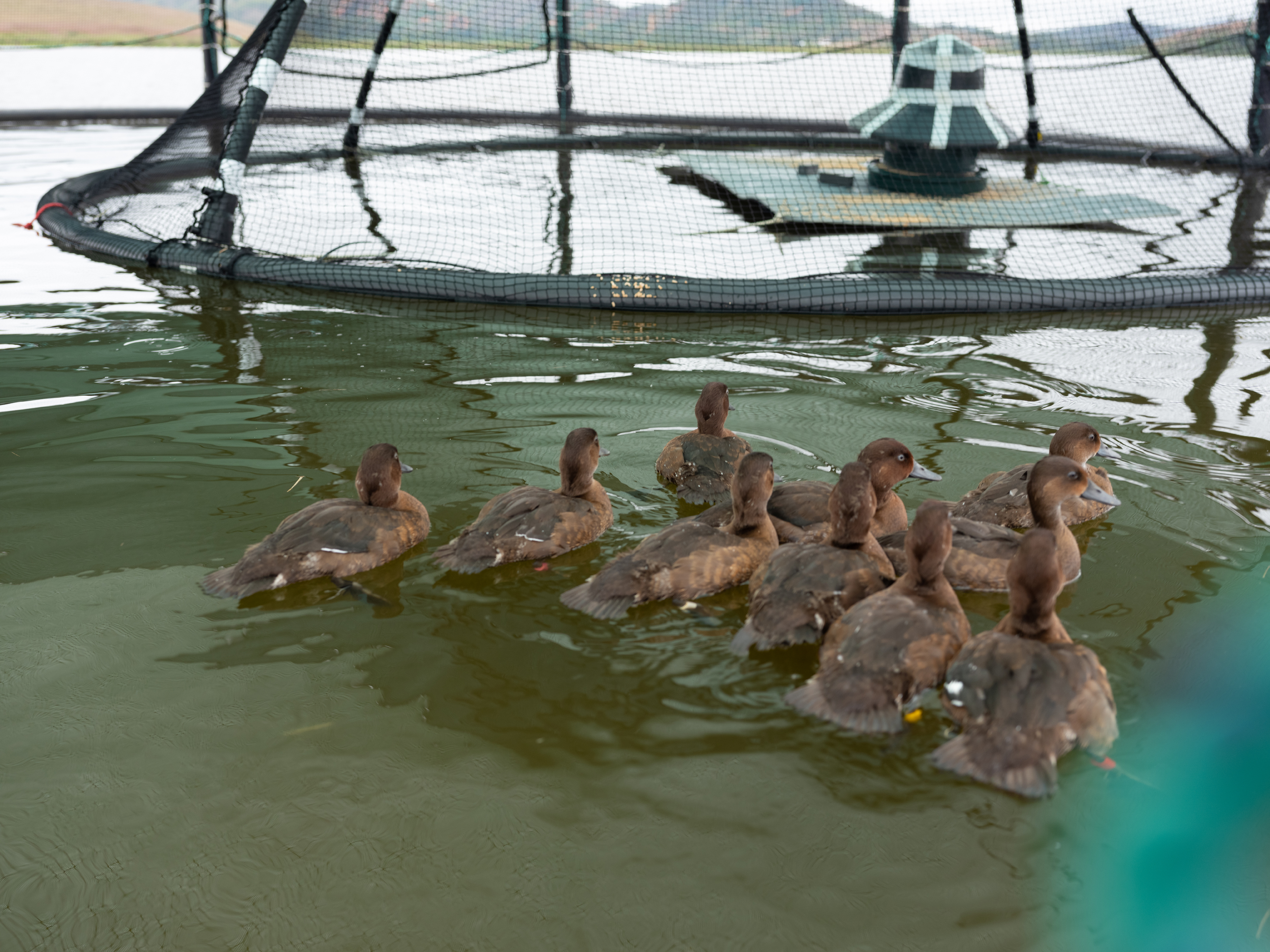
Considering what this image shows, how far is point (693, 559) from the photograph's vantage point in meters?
3.95

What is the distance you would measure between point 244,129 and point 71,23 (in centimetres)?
3567

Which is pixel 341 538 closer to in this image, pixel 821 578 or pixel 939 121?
pixel 821 578

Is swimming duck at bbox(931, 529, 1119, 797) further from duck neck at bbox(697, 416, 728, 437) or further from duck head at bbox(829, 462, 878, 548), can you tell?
duck neck at bbox(697, 416, 728, 437)

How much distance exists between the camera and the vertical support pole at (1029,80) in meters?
13.1

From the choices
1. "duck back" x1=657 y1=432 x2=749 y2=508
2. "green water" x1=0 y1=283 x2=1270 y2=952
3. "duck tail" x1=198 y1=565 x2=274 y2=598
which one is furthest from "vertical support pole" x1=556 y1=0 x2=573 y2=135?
"duck tail" x1=198 y1=565 x2=274 y2=598

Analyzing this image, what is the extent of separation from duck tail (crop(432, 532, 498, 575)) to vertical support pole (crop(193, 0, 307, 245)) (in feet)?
17.2

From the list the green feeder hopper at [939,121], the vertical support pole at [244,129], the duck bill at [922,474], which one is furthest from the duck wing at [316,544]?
the green feeder hopper at [939,121]

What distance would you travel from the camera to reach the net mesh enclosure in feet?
26.3

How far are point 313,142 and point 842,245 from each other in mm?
7437

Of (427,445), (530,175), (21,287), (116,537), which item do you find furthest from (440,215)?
(116,537)

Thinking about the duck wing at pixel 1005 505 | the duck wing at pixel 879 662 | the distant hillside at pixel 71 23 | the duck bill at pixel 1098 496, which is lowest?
the duck wing at pixel 879 662

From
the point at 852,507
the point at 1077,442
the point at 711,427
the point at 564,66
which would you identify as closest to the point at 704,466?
the point at 711,427

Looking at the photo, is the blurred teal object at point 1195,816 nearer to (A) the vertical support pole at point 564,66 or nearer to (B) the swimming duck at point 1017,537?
(B) the swimming duck at point 1017,537

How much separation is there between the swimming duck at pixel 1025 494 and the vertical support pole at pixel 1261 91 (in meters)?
9.88
